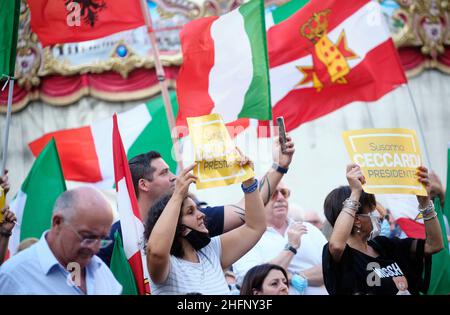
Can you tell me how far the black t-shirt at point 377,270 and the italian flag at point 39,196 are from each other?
2239 millimetres

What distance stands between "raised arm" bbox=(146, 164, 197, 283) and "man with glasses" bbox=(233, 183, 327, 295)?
1423 mm

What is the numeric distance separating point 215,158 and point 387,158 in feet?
Result: 3.40

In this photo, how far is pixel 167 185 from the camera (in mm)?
4941

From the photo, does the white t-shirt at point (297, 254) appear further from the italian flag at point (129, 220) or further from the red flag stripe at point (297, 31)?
the red flag stripe at point (297, 31)

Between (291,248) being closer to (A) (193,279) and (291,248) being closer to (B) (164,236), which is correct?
(A) (193,279)

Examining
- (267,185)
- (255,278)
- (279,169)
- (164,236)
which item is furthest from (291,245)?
(164,236)

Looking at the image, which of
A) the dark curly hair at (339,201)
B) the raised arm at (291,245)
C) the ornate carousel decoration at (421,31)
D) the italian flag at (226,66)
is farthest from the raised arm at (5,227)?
the ornate carousel decoration at (421,31)

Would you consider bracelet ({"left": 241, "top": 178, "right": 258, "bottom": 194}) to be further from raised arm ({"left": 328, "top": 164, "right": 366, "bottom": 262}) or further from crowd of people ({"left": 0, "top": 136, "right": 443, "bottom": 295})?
raised arm ({"left": 328, "top": 164, "right": 366, "bottom": 262})

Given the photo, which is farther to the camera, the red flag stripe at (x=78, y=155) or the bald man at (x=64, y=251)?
the red flag stripe at (x=78, y=155)

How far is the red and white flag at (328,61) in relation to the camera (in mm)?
7477

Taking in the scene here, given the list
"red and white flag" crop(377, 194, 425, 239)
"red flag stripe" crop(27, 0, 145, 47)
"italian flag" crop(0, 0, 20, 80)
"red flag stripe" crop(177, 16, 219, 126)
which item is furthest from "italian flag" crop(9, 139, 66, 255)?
"red and white flag" crop(377, 194, 425, 239)

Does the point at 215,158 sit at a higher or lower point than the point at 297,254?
higher
